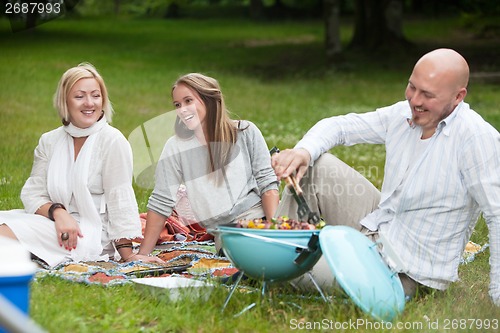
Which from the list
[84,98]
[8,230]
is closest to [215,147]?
[84,98]

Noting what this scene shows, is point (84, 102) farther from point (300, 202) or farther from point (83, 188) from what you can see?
point (300, 202)

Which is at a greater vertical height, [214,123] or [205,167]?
[214,123]

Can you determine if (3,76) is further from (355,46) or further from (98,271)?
(98,271)

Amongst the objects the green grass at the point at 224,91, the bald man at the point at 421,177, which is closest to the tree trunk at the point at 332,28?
the green grass at the point at 224,91

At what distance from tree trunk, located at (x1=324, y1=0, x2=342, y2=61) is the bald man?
17.8 meters

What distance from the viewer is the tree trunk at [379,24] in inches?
910

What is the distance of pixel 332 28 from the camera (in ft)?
74.9

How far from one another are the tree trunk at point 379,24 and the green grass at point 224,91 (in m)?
0.81

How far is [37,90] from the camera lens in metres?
16.4

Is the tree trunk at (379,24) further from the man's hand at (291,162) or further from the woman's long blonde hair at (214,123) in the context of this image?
the man's hand at (291,162)

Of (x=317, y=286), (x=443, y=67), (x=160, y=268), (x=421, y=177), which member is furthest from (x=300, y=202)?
(x=160, y=268)

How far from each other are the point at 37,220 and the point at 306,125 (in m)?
8.48

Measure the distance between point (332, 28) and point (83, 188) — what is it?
1808 cm

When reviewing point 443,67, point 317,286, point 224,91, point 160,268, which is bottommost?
point 224,91
